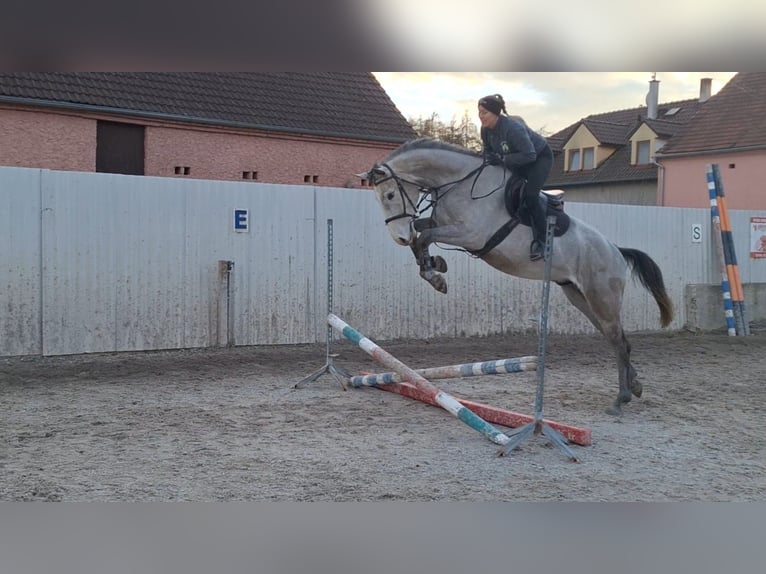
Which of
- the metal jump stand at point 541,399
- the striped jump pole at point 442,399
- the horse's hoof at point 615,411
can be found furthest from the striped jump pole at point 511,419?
the horse's hoof at point 615,411

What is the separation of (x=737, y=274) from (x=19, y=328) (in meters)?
11.8

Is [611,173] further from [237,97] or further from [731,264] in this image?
[237,97]

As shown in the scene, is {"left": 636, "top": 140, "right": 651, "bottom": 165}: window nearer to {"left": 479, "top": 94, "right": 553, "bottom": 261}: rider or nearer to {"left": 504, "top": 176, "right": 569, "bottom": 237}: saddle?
{"left": 504, "top": 176, "right": 569, "bottom": 237}: saddle

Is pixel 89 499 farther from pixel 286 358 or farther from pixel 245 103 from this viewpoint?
pixel 245 103

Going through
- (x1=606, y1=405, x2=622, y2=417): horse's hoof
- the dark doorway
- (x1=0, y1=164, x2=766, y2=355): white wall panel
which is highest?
the dark doorway

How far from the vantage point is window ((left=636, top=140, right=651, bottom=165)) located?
29.5 m

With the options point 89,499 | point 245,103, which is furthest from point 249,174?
point 89,499

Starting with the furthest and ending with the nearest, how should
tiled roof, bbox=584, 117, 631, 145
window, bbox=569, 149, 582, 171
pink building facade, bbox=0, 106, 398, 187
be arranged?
window, bbox=569, 149, 582, 171 → tiled roof, bbox=584, 117, 631, 145 → pink building facade, bbox=0, 106, 398, 187

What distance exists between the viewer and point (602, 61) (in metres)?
5.52

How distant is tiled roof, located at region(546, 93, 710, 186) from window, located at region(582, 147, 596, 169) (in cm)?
31

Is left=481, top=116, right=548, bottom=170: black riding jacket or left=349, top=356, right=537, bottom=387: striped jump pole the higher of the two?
left=481, top=116, right=548, bottom=170: black riding jacket

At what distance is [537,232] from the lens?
6.25 metres

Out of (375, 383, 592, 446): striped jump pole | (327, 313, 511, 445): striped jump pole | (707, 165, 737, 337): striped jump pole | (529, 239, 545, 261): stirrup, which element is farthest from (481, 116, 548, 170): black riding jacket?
(707, 165, 737, 337): striped jump pole

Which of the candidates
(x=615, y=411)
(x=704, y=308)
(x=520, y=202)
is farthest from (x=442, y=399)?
(x=704, y=308)
